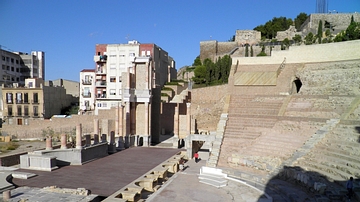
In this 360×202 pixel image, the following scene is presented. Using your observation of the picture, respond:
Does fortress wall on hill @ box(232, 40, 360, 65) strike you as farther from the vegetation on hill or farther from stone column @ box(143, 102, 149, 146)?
stone column @ box(143, 102, 149, 146)

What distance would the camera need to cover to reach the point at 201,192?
44.1ft

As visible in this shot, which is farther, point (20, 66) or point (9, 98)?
point (20, 66)

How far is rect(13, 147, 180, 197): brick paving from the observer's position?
1433 centimetres

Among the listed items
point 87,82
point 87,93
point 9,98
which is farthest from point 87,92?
point 9,98

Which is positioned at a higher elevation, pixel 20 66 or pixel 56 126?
pixel 20 66

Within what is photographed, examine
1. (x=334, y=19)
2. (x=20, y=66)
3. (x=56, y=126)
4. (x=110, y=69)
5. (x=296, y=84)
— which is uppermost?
(x=334, y=19)

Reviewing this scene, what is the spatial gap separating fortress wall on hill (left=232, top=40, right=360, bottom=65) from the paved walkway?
22.3 meters

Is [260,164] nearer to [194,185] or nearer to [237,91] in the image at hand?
[194,185]

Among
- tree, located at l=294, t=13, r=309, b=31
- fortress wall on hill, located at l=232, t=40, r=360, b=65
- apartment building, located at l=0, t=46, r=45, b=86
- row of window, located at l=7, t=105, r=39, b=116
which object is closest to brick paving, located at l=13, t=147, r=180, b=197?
fortress wall on hill, located at l=232, t=40, r=360, b=65

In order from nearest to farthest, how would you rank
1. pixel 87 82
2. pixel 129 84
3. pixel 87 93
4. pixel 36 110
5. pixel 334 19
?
1. pixel 129 84
2. pixel 36 110
3. pixel 87 93
4. pixel 87 82
5. pixel 334 19

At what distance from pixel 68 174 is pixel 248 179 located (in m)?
10.2

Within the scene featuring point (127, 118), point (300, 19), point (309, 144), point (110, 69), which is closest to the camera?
point (309, 144)

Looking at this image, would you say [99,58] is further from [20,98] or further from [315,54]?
[315,54]

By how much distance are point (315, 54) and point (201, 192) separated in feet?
82.7
